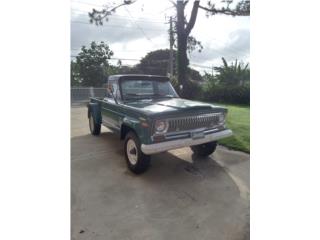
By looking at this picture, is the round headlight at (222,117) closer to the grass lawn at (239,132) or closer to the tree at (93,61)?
the grass lawn at (239,132)

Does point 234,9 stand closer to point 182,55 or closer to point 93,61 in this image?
point 93,61

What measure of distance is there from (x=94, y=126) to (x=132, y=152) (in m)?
1.89

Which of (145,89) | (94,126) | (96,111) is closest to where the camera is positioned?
(145,89)

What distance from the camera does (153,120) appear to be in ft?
7.91

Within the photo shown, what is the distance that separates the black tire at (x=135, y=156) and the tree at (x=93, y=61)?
809 mm

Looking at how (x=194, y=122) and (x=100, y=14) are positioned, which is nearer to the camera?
(x=100, y=14)

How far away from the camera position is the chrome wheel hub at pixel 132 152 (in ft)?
9.05

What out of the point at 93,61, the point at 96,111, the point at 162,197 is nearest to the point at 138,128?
the point at 162,197

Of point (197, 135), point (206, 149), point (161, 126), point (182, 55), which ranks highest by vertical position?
point (182, 55)
